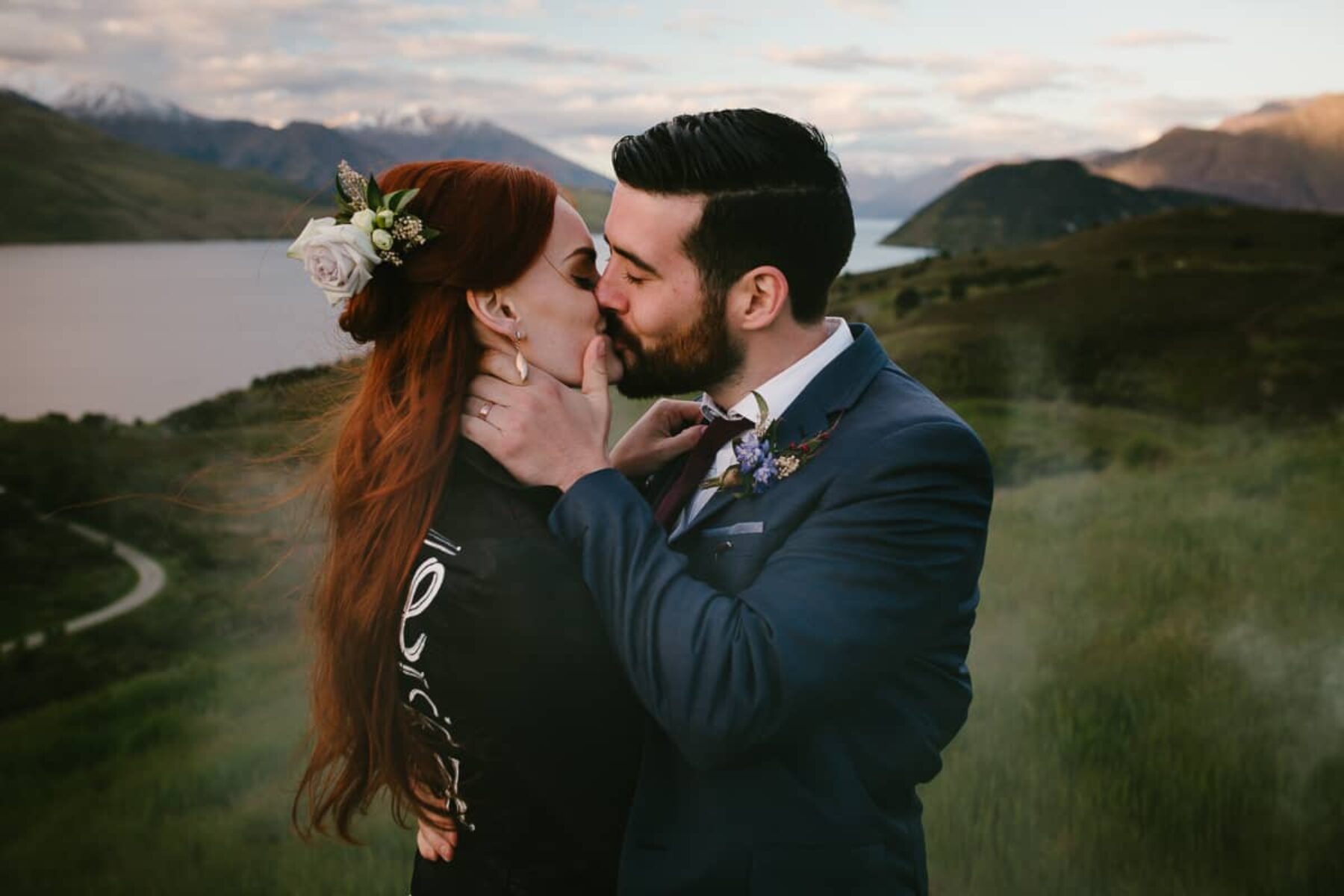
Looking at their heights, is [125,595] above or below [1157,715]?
below

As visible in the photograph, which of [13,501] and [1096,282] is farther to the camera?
[1096,282]

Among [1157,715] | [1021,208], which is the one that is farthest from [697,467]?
[1021,208]

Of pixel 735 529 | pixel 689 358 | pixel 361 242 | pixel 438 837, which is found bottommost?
pixel 438 837

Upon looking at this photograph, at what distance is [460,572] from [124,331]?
38.2 m

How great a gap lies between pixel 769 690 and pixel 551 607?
0.64 meters

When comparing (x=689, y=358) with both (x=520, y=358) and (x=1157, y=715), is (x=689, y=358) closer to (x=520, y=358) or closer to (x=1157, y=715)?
(x=520, y=358)

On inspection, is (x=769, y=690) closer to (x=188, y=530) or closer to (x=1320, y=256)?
(x=188, y=530)

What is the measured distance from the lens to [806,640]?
2584 mm

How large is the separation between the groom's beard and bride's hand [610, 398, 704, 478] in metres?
0.44

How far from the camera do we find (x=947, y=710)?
124 inches

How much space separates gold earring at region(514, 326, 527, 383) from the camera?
322cm

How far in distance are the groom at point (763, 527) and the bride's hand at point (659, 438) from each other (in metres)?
0.41

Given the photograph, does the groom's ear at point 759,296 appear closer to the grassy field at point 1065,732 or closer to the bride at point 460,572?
the bride at point 460,572

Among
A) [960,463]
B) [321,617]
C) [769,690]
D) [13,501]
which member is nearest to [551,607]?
[769,690]
